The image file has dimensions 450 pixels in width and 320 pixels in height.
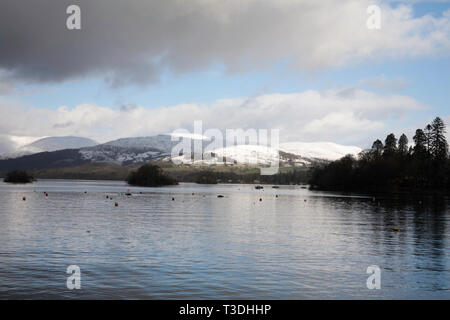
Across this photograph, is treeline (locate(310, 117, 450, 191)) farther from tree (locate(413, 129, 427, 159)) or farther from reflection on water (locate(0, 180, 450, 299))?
reflection on water (locate(0, 180, 450, 299))

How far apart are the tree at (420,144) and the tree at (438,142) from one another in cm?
277

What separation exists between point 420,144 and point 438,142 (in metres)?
6.94

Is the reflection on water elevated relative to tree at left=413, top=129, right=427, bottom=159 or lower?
lower

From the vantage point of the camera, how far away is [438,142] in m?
178

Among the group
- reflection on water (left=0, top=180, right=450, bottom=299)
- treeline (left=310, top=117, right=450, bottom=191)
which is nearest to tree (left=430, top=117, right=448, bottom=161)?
treeline (left=310, top=117, right=450, bottom=191)

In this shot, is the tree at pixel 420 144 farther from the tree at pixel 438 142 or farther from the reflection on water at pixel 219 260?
the reflection on water at pixel 219 260

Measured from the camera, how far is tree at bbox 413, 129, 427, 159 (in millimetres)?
179175

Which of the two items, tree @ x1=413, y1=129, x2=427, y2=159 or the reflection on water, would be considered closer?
the reflection on water

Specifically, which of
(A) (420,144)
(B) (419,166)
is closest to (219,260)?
(B) (419,166)

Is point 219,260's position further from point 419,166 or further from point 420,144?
point 420,144

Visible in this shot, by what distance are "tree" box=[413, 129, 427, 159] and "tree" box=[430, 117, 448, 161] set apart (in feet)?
9.10

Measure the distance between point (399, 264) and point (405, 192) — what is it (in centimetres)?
15816

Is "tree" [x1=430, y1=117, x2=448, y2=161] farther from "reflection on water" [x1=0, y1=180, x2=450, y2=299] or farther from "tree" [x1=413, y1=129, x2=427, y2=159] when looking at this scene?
"reflection on water" [x1=0, y1=180, x2=450, y2=299]
